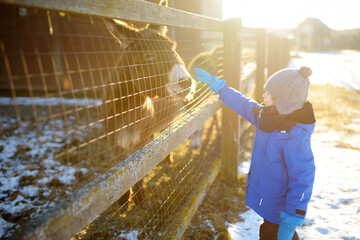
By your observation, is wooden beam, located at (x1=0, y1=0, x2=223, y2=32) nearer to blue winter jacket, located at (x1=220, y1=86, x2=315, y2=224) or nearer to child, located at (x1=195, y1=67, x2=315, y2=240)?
child, located at (x1=195, y1=67, x2=315, y2=240)

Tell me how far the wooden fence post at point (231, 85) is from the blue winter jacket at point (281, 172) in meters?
1.16

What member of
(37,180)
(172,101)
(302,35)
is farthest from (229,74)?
(302,35)

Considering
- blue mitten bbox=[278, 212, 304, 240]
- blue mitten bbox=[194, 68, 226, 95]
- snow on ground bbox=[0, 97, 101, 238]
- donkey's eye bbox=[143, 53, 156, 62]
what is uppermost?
donkey's eye bbox=[143, 53, 156, 62]

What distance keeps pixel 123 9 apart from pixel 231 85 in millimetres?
2341

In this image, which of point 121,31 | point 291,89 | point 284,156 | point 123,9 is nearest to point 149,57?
point 121,31

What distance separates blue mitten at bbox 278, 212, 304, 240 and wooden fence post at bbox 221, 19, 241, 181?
6.00 ft

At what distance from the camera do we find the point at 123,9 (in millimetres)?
1354

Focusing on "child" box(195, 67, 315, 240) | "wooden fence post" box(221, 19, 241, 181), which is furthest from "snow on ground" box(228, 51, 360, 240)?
"child" box(195, 67, 315, 240)

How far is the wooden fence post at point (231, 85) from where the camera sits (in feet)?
10.7

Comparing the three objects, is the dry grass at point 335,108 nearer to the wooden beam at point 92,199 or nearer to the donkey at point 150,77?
the donkey at point 150,77

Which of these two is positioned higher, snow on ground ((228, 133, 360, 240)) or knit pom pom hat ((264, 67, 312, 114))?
knit pom pom hat ((264, 67, 312, 114))

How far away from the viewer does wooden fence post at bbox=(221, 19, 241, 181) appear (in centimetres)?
327

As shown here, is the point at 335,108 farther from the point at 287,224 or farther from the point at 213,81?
the point at 287,224

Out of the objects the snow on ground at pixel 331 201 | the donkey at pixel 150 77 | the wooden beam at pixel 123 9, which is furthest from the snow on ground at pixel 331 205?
the wooden beam at pixel 123 9
